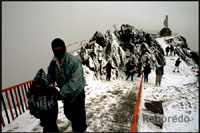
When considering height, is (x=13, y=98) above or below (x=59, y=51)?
below

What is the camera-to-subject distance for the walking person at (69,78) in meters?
2.01

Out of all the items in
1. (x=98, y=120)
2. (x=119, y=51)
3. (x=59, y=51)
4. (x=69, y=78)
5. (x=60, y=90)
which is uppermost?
(x=119, y=51)

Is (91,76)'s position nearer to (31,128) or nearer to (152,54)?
(31,128)

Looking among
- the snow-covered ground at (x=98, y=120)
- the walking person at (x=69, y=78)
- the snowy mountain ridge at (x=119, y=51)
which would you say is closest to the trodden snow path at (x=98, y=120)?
the snow-covered ground at (x=98, y=120)

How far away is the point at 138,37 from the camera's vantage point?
17312mm

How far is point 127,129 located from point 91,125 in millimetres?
1257

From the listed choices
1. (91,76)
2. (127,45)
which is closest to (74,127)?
(91,76)

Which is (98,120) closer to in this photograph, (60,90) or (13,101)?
(60,90)

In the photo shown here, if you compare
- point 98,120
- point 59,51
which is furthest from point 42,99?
point 98,120

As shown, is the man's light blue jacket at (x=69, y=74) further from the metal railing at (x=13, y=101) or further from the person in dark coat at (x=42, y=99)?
the metal railing at (x=13, y=101)

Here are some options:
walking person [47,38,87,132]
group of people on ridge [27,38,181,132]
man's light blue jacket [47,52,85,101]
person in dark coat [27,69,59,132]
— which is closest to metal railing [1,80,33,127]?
person in dark coat [27,69,59,132]

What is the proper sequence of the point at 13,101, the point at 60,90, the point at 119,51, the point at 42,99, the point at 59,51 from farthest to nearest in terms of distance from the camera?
the point at 119,51
the point at 13,101
the point at 42,99
the point at 59,51
the point at 60,90

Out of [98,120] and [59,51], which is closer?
[59,51]

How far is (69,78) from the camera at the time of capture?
217 cm
